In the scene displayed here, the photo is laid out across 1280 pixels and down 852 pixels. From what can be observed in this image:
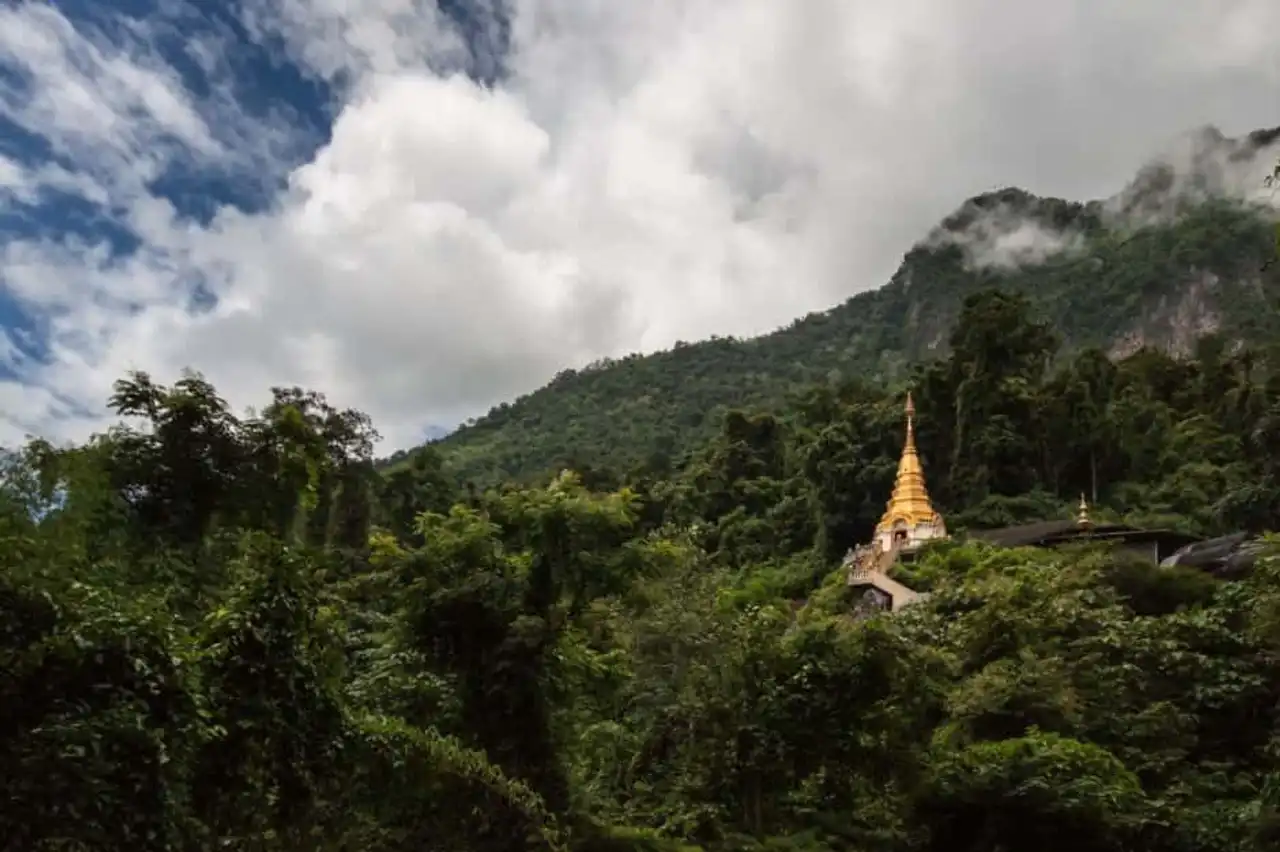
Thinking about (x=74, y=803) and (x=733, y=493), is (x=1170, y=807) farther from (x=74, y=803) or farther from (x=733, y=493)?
(x=733, y=493)

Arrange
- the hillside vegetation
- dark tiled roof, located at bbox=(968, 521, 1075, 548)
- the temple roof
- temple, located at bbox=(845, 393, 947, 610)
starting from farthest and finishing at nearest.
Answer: the hillside vegetation
the temple roof
dark tiled roof, located at bbox=(968, 521, 1075, 548)
temple, located at bbox=(845, 393, 947, 610)

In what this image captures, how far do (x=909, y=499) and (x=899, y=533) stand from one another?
1.35 meters

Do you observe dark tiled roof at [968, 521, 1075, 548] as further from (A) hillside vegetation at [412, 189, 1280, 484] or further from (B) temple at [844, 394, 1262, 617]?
(A) hillside vegetation at [412, 189, 1280, 484]

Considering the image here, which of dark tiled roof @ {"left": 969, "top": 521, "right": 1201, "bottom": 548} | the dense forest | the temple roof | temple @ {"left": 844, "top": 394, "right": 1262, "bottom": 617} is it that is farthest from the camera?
the temple roof

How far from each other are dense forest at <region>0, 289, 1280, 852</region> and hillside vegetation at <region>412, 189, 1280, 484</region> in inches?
1645

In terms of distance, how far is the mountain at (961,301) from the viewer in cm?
6712

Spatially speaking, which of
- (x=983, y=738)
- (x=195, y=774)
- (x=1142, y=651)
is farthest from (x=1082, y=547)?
(x=195, y=774)

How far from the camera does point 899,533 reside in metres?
32.1

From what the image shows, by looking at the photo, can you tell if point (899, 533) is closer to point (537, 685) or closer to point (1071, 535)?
point (1071, 535)

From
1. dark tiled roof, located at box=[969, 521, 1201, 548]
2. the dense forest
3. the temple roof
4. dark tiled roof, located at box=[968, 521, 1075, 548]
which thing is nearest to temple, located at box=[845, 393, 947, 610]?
the temple roof

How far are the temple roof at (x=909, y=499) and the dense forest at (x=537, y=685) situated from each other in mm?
9564

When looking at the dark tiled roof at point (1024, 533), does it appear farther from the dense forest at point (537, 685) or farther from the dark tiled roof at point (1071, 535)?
the dense forest at point (537, 685)

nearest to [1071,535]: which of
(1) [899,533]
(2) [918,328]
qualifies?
(1) [899,533]

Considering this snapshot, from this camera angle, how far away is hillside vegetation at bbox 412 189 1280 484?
219 feet
